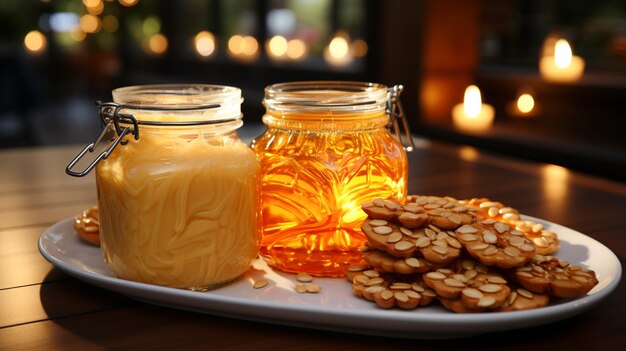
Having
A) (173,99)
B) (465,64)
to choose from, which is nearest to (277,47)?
(465,64)

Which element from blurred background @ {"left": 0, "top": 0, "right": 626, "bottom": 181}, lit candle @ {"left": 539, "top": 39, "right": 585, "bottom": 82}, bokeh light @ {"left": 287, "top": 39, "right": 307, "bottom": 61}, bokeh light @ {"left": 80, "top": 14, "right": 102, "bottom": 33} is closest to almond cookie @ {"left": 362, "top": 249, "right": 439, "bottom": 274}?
blurred background @ {"left": 0, "top": 0, "right": 626, "bottom": 181}

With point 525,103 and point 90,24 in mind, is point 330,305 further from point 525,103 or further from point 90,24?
point 90,24

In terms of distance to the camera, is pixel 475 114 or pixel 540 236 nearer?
pixel 540 236

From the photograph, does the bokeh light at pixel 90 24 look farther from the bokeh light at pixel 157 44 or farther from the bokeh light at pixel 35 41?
the bokeh light at pixel 157 44

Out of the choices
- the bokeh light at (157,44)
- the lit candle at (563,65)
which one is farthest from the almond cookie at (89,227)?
the bokeh light at (157,44)

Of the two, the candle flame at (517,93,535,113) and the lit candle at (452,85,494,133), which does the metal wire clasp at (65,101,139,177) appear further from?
the candle flame at (517,93,535,113)

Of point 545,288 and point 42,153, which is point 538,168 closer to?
point 545,288

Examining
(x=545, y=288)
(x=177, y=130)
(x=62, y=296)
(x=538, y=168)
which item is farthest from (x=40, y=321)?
(x=538, y=168)
